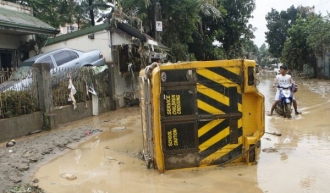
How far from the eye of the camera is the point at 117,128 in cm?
874

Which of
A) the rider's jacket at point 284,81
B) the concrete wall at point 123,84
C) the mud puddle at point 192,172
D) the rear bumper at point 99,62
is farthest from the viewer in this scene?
the concrete wall at point 123,84

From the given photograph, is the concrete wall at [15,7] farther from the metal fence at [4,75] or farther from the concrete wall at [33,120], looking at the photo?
the metal fence at [4,75]

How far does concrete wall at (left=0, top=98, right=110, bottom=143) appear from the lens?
24.6ft

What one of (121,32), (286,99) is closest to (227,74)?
(286,99)

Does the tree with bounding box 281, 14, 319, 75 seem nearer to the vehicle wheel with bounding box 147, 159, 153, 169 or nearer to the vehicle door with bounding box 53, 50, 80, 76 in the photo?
the vehicle door with bounding box 53, 50, 80, 76

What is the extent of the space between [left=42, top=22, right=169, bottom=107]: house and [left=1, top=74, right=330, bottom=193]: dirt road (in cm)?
653

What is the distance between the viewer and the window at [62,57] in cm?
1162

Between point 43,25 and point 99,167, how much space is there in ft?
31.3

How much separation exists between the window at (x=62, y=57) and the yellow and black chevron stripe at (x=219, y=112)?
8007mm

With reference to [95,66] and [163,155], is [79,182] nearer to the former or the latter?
[163,155]

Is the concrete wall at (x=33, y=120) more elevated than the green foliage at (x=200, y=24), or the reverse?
the green foliage at (x=200, y=24)

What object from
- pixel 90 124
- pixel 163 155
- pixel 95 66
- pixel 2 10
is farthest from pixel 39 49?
pixel 163 155

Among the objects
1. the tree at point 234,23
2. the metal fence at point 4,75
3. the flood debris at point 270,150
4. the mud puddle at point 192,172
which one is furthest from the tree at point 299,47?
the metal fence at point 4,75

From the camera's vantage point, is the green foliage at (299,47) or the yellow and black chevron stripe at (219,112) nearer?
the yellow and black chevron stripe at (219,112)
